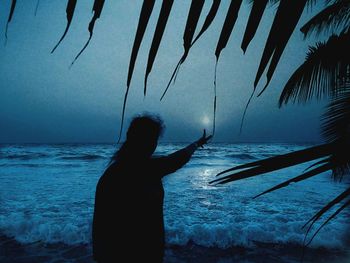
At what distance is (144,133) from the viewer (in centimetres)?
154

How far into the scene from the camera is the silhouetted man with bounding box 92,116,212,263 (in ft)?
4.91

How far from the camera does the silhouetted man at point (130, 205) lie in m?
1.50

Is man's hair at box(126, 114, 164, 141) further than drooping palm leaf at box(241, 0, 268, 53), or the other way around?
man's hair at box(126, 114, 164, 141)

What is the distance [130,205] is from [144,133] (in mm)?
435

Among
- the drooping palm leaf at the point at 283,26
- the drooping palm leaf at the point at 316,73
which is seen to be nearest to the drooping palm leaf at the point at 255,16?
the drooping palm leaf at the point at 283,26

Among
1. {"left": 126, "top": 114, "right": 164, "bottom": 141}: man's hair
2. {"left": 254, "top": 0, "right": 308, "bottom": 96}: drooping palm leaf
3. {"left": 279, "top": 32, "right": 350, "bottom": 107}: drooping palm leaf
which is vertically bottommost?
{"left": 126, "top": 114, "right": 164, "bottom": 141}: man's hair

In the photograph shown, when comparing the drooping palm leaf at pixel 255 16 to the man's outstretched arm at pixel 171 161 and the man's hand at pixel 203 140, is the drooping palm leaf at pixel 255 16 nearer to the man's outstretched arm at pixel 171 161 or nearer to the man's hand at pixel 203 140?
the man's outstretched arm at pixel 171 161

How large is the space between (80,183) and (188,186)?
453 centimetres

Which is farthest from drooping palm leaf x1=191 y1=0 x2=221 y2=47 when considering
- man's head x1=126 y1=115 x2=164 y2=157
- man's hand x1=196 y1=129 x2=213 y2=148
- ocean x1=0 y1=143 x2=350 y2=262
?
ocean x1=0 y1=143 x2=350 y2=262

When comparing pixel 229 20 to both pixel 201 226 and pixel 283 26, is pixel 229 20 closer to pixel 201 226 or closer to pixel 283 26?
pixel 283 26

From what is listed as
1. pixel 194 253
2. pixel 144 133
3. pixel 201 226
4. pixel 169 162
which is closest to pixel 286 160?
pixel 144 133

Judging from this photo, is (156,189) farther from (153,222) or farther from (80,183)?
(80,183)

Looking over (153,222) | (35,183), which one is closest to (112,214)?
(153,222)

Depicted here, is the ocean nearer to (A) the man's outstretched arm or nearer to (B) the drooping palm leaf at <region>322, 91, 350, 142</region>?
(A) the man's outstretched arm
